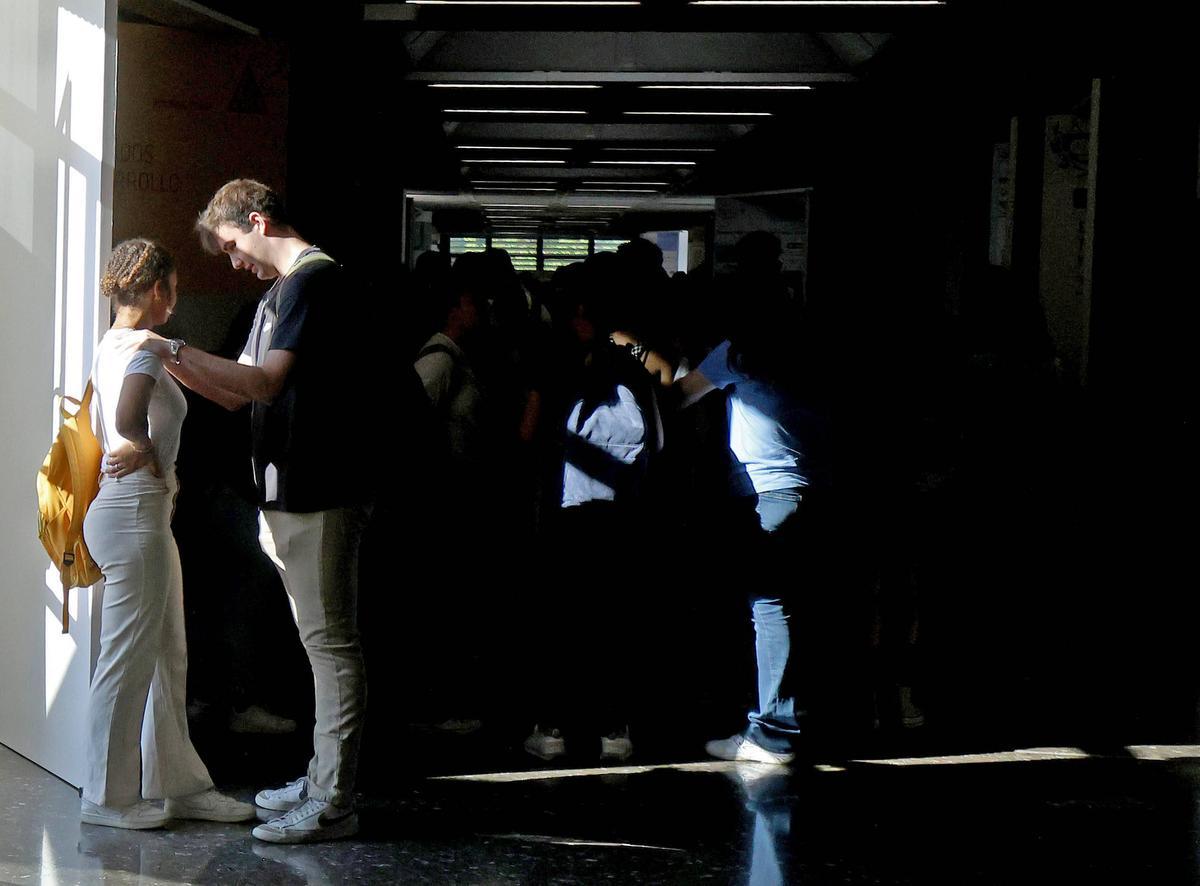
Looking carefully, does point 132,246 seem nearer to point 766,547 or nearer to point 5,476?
point 5,476

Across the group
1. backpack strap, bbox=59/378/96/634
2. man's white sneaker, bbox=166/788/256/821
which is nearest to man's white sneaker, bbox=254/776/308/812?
man's white sneaker, bbox=166/788/256/821

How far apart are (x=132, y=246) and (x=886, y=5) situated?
3.49m

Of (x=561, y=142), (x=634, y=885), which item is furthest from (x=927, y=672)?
(x=561, y=142)

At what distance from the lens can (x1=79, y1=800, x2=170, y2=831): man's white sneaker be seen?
139 inches

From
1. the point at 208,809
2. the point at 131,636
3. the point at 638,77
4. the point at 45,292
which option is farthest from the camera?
the point at 638,77

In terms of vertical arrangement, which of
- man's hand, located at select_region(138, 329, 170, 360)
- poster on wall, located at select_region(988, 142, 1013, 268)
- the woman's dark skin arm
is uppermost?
poster on wall, located at select_region(988, 142, 1013, 268)

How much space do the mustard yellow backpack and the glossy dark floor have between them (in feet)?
2.25

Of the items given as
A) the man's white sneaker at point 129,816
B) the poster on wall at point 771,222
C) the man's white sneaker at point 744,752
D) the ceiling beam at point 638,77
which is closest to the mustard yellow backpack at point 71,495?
the man's white sneaker at point 129,816

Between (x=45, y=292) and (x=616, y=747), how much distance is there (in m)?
2.21

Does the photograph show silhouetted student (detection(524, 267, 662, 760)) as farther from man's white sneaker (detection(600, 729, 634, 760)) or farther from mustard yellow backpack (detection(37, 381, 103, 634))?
mustard yellow backpack (detection(37, 381, 103, 634))

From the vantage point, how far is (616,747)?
14.4ft

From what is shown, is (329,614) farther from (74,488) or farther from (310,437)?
(74,488)

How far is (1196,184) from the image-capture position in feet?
18.4

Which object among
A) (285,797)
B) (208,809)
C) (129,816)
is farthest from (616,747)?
(129,816)
